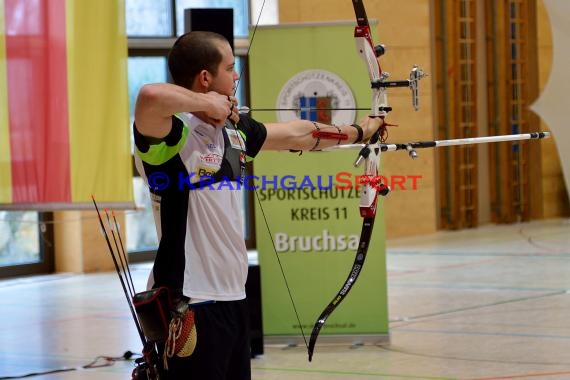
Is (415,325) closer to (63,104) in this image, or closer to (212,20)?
(212,20)

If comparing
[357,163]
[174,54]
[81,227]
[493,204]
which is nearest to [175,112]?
[174,54]

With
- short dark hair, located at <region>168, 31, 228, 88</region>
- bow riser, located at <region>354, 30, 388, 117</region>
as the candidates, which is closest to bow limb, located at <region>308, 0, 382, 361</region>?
bow riser, located at <region>354, 30, 388, 117</region>

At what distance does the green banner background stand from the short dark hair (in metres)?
3.08

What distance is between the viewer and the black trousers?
9.29 ft

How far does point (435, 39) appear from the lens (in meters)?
13.6

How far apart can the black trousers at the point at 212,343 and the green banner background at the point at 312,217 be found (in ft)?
10.3

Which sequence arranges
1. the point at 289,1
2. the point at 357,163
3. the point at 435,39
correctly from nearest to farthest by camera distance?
the point at 357,163, the point at 289,1, the point at 435,39

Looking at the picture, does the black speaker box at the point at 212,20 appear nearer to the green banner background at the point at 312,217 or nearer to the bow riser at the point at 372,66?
the green banner background at the point at 312,217

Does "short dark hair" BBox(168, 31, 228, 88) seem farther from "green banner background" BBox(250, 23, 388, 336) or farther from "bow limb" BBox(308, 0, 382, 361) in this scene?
"green banner background" BBox(250, 23, 388, 336)

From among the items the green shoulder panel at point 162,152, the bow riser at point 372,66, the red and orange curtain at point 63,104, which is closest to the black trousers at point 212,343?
the green shoulder panel at point 162,152

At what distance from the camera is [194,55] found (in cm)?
291

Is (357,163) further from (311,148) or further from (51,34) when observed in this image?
(51,34)

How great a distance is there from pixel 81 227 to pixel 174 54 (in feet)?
24.7

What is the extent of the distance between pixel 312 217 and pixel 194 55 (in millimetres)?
3238
